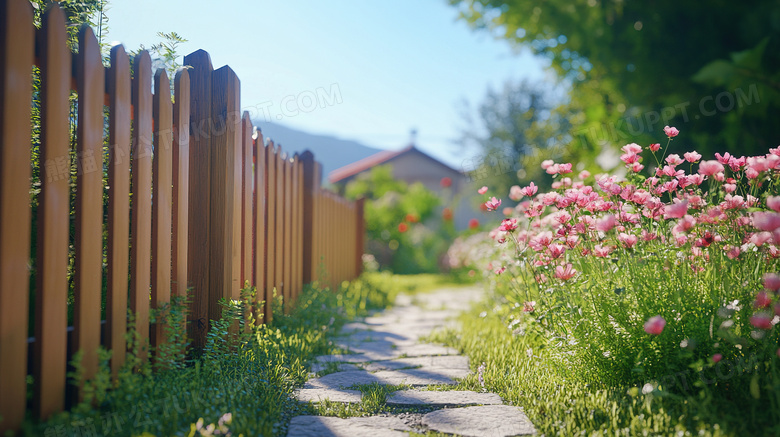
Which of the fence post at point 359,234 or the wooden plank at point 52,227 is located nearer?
the wooden plank at point 52,227

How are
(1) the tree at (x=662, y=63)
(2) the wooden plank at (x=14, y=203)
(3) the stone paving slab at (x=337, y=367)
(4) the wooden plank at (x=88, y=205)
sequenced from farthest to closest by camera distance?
(1) the tree at (x=662, y=63) → (3) the stone paving slab at (x=337, y=367) → (4) the wooden plank at (x=88, y=205) → (2) the wooden plank at (x=14, y=203)

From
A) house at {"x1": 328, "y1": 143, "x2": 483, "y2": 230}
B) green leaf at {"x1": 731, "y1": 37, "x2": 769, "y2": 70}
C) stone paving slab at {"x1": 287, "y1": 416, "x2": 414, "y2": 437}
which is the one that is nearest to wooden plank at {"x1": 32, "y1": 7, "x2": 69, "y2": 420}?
stone paving slab at {"x1": 287, "y1": 416, "x2": 414, "y2": 437}

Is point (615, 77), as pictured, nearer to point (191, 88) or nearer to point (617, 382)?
point (617, 382)

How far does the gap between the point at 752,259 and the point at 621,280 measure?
21.7 inches

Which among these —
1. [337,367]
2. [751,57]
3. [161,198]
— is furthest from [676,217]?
[751,57]

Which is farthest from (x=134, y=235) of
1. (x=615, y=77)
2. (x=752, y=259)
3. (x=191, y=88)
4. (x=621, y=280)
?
(x=615, y=77)

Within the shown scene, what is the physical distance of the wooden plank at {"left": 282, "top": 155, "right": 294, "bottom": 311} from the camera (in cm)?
396

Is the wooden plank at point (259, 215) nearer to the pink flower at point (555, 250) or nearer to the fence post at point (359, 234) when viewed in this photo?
the pink flower at point (555, 250)

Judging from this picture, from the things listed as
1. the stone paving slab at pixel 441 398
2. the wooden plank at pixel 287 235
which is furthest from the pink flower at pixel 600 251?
the wooden plank at pixel 287 235

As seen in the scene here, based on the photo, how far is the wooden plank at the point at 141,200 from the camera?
6.43ft

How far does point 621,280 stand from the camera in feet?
7.34

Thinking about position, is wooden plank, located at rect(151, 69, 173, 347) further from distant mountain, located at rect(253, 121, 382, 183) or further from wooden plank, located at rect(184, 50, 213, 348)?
distant mountain, located at rect(253, 121, 382, 183)

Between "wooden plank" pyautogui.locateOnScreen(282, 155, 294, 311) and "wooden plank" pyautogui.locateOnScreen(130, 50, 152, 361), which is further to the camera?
"wooden plank" pyautogui.locateOnScreen(282, 155, 294, 311)

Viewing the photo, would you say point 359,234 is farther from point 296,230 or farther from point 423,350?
point 423,350
